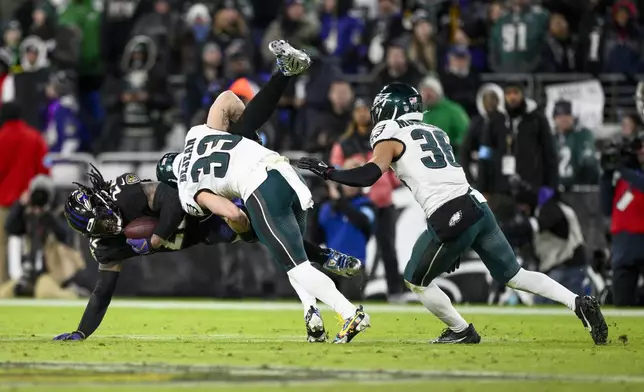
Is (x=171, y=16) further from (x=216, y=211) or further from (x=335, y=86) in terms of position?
(x=216, y=211)

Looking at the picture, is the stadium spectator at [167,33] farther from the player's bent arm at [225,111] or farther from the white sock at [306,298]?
the white sock at [306,298]

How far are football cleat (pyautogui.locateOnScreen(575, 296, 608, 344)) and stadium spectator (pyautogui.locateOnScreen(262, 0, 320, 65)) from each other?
10441 millimetres

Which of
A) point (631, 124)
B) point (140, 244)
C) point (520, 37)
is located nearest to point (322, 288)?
point (140, 244)

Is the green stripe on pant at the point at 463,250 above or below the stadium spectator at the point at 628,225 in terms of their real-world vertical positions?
above

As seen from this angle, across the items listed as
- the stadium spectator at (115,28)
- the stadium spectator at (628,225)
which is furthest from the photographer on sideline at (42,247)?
the stadium spectator at (628,225)

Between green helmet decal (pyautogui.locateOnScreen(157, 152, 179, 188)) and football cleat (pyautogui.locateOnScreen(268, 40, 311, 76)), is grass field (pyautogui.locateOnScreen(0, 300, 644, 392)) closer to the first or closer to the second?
green helmet decal (pyautogui.locateOnScreen(157, 152, 179, 188))

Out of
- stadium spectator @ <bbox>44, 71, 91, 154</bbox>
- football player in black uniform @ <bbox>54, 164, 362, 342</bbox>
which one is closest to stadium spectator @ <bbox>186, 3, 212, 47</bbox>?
stadium spectator @ <bbox>44, 71, 91, 154</bbox>

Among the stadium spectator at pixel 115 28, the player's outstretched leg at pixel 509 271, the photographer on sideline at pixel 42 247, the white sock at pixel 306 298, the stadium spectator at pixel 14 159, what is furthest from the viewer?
the stadium spectator at pixel 115 28

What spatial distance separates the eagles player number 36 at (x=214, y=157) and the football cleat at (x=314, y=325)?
120cm

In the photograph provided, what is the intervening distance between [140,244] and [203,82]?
351 inches

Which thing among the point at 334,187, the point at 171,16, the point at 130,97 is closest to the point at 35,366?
the point at 334,187

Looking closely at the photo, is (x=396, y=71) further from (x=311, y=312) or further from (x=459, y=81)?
(x=311, y=312)

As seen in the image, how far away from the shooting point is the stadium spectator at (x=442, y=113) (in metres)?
16.7

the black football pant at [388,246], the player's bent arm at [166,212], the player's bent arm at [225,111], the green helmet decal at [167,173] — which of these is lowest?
the black football pant at [388,246]
